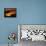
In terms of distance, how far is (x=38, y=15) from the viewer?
386cm

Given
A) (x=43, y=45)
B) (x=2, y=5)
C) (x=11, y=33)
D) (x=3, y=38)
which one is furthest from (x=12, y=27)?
(x=43, y=45)

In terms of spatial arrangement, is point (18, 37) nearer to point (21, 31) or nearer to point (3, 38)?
point (21, 31)

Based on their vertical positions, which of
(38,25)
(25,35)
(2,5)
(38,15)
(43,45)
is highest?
(2,5)

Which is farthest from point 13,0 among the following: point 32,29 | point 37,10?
point 32,29

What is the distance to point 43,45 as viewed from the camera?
11.4ft

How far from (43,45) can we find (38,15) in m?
0.94

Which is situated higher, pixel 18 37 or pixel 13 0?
pixel 13 0

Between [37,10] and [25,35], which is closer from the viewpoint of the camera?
[25,35]

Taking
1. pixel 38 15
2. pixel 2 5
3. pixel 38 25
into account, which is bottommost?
pixel 38 25

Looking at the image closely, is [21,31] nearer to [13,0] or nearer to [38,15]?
[38,15]

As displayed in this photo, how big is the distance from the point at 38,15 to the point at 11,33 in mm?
991

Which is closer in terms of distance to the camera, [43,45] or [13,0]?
[43,45]

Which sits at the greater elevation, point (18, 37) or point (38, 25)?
point (38, 25)

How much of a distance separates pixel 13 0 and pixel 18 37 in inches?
45.0
